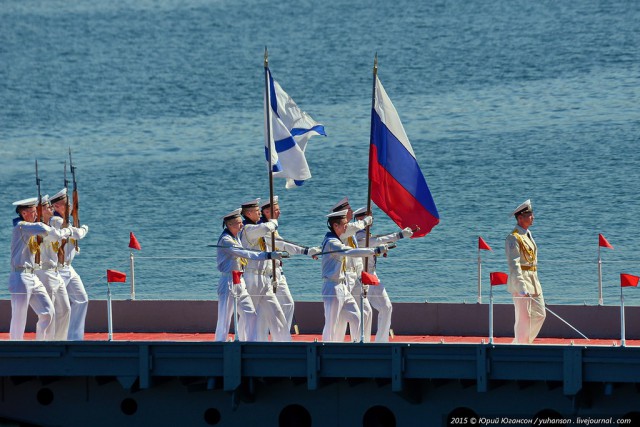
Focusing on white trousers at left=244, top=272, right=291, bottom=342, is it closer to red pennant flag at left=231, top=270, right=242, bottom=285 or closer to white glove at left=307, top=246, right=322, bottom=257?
red pennant flag at left=231, top=270, right=242, bottom=285

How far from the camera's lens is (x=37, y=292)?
1767cm

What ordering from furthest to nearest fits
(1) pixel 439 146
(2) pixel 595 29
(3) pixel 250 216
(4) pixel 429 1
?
(4) pixel 429 1, (2) pixel 595 29, (1) pixel 439 146, (3) pixel 250 216

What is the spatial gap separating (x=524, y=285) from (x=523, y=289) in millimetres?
54

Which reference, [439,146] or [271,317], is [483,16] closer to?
[439,146]

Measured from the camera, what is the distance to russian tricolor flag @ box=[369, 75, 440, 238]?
706 inches

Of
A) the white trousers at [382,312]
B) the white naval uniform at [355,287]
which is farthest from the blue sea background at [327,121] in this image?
the white trousers at [382,312]

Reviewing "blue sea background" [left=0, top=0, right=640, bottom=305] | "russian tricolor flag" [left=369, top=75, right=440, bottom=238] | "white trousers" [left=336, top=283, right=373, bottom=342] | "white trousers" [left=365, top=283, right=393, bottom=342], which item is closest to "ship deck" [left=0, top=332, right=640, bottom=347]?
"white trousers" [left=336, top=283, right=373, bottom=342]

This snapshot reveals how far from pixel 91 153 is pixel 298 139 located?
2798 cm

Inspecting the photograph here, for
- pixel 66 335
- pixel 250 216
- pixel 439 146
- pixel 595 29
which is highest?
pixel 595 29

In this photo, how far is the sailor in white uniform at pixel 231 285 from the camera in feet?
56.9

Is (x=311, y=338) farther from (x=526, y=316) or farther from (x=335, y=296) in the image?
(x=526, y=316)

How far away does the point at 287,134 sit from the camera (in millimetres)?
18344

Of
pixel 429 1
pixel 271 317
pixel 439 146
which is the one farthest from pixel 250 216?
pixel 429 1

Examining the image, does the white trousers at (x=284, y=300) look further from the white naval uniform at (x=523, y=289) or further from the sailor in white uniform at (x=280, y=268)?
the white naval uniform at (x=523, y=289)
